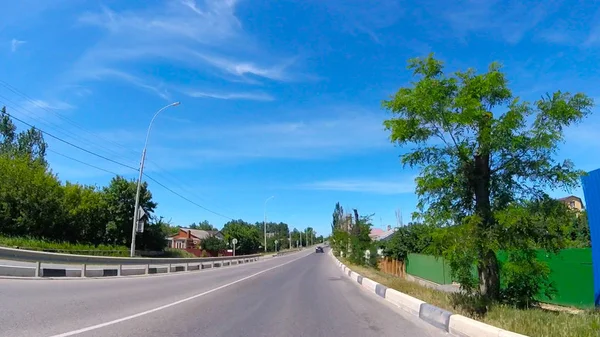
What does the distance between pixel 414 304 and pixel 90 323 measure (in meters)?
7.15

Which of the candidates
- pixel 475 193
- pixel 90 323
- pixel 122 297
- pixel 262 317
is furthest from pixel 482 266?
pixel 122 297

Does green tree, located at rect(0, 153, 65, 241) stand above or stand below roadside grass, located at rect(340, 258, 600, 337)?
above

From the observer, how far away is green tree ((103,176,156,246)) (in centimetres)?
4994

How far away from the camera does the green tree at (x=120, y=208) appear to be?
49938mm

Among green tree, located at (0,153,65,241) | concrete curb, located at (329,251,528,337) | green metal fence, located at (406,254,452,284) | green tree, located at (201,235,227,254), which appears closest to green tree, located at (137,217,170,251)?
green tree, located at (0,153,65,241)

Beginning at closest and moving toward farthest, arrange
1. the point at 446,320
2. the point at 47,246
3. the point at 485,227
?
the point at 446,320 < the point at 485,227 < the point at 47,246

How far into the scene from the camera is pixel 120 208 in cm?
5084

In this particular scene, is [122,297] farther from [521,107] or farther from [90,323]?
[521,107]

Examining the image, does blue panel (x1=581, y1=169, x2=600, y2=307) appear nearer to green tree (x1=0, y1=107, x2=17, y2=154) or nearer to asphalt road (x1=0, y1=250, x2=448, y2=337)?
asphalt road (x1=0, y1=250, x2=448, y2=337)

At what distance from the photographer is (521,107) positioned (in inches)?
379

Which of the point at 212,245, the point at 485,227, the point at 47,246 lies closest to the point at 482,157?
the point at 485,227

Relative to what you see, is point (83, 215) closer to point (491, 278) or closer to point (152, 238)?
point (152, 238)

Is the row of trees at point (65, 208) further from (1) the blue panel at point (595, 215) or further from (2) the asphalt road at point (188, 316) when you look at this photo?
(1) the blue panel at point (595, 215)

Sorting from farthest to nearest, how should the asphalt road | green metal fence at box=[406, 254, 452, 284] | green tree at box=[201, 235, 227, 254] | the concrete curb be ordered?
green tree at box=[201, 235, 227, 254]
green metal fence at box=[406, 254, 452, 284]
the asphalt road
the concrete curb
